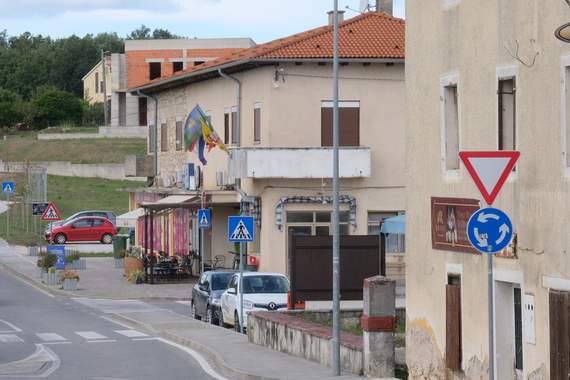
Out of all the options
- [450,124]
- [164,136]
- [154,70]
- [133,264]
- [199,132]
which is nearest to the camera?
[450,124]

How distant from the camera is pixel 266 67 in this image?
36.3 meters

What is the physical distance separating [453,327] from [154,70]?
54487mm

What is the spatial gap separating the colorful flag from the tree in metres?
83.4

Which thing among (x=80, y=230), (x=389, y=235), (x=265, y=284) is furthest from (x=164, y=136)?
(x=265, y=284)

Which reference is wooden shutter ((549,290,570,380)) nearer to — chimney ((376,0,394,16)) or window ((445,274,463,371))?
window ((445,274,463,371))

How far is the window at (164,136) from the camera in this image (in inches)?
1916

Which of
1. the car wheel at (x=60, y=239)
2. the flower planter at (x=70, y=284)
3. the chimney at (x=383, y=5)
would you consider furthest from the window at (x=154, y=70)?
the flower planter at (x=70, y=284)

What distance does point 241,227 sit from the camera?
2514 centimetres

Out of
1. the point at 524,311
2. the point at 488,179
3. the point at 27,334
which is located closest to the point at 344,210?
the point at 27,334

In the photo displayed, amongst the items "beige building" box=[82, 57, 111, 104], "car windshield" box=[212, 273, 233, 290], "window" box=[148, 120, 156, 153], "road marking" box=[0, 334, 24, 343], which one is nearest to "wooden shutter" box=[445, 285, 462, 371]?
"road marking" box=[0, 334, 24, 343]

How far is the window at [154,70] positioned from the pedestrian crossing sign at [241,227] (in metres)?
43.3

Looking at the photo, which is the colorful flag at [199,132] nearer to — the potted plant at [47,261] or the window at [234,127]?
the window at [234,127]

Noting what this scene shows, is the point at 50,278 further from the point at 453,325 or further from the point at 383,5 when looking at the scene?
the point at 453,325

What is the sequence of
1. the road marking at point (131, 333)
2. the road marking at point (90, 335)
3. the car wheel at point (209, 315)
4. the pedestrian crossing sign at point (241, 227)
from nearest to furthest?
the pedestrian crossing sign at point (241, 227) → the road marking at point (90, 335) → the road marking at point (131, 333) → the car wheel at point (209, 315)
